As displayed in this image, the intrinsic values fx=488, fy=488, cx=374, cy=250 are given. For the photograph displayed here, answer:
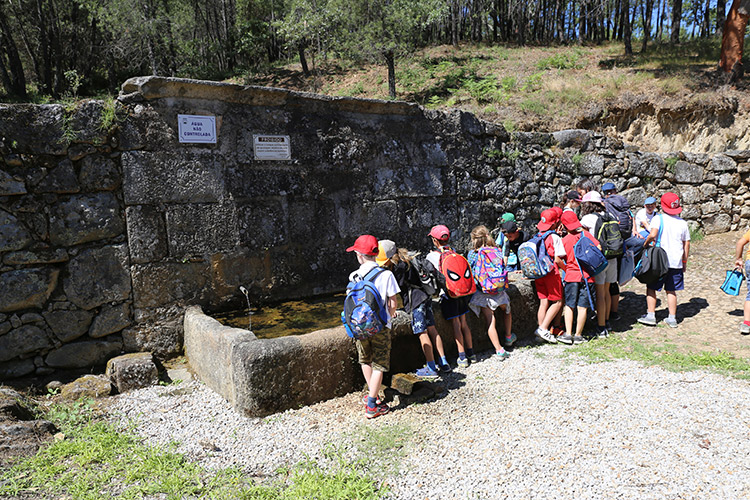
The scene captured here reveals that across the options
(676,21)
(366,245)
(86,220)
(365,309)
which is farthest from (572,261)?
(676,21)

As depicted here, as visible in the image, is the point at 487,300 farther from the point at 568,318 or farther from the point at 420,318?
the point at 568,318

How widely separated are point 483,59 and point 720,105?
13.6m

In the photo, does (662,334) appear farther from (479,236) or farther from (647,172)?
(647,172)

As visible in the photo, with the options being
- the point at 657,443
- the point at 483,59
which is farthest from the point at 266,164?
the point at 483,59

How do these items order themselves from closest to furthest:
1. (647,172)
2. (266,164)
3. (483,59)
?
(266,164)
(647,172)
(483,59)

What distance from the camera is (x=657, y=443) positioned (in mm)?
3213

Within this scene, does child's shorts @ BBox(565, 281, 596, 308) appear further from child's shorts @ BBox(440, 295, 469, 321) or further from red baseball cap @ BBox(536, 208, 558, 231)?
child's shorts @ BBox(440, 295, 469, 321)

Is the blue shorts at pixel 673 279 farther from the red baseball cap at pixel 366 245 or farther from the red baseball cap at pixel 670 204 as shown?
the red baseball cap at pixel 366 245

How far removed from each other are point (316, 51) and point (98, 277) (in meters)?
22.3

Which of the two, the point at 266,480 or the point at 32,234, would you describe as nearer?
the point at 266,480

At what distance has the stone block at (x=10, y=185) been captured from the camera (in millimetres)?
4172

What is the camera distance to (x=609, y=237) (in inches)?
214

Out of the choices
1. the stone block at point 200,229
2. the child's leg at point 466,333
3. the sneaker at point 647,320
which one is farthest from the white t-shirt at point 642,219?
the stone block at point 200,229

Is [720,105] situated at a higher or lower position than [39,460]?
higher
